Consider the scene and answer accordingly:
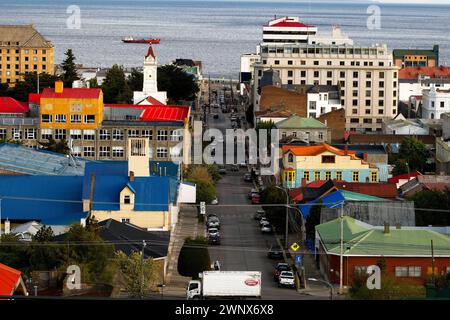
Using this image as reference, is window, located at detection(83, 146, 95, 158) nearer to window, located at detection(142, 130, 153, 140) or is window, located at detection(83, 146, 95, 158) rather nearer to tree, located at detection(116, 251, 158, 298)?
window, located at detection(142, 130, 153, 140)

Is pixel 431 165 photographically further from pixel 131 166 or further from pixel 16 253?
pixel 16 253

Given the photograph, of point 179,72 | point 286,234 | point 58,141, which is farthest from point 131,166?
point 179,72

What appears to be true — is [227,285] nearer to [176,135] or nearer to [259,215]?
[259,215]

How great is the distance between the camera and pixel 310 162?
67.8 feet

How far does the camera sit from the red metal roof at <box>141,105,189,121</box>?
79.7 ft

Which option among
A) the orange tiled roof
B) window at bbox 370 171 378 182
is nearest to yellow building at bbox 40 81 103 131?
window at bbox 370 171 378 182

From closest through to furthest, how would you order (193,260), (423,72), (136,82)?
1. (193,260)
2. (136,82)
3. (423,72)

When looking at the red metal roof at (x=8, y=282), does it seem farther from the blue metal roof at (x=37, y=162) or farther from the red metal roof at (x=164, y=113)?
the red metal roof at (x=164, y=113)

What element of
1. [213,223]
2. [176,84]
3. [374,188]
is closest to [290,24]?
[176,84]

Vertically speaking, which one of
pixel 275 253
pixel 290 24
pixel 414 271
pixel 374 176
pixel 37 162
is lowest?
pixel 275 253

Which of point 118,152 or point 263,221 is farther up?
point 118,152

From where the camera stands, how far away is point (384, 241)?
42.7 ft

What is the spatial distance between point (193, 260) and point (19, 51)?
25.9m

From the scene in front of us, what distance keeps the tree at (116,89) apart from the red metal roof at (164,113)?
378 centimetres
